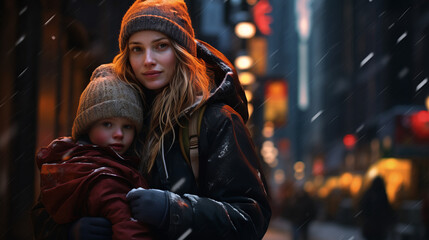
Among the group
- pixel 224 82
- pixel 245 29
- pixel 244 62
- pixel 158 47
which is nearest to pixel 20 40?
pixel 158 47

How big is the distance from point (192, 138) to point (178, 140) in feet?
0.36

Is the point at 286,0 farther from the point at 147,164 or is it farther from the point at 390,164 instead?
the point at 147,164

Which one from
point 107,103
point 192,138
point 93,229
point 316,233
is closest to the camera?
point 93,229

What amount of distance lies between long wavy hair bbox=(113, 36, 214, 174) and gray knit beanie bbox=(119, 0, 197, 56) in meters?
0.05

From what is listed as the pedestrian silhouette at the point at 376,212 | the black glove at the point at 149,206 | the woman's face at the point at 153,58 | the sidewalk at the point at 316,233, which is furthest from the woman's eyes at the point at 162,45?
the sidewalk at the point at 316,233

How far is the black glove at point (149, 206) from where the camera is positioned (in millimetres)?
2143

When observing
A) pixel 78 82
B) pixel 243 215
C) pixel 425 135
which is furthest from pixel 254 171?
pixel 425 135

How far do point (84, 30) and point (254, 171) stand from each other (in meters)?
7.13

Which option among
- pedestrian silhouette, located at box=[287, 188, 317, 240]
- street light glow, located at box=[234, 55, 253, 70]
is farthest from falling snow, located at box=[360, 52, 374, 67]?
pedestrian silhouette, located at box=[287, 188, 317, 240]

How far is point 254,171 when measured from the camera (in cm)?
243

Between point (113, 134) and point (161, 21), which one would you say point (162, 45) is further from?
point (113, 134)

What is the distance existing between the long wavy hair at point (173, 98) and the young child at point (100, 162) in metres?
0.07

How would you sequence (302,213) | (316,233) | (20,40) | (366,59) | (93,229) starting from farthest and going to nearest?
(366,59)
(316,233)
(302,213)
(20,40)
(93,229)

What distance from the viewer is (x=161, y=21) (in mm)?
2631
